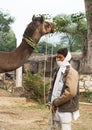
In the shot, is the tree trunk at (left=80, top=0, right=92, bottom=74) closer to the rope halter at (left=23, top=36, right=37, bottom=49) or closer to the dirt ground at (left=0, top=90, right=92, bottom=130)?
the dirt ground at (left=0, top=90, right=92, bottom=130)

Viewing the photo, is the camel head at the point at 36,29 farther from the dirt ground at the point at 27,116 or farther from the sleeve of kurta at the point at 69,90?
the sleeve of kurta at the point at 69,90

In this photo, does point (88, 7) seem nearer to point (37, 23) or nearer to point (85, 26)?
point (85, 26)

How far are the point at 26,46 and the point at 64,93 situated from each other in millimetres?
2503

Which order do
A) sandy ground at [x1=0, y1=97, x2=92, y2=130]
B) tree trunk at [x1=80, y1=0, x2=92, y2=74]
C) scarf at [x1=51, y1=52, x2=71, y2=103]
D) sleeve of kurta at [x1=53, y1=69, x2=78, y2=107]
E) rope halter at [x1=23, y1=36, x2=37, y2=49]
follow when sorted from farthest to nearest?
tree trunk at [x1=80, y1=0, x2=92, y2=74] < sandy ground at [x1=0, y1=97, x2=92, y2=130] < rope halter at [x1=23, y1=36, x2=37, y2=49] < scarf at [x1=51, y1=52, x2=71, y2=103] < sleeve of kurta at [x1=53, y1=69, x2=78, y2=107]

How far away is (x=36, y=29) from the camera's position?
26.8ft

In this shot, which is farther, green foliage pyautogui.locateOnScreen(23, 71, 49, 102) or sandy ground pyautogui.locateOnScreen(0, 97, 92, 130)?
green foliage pyautogui.locateOnScreen(23, 71, 49, 102)

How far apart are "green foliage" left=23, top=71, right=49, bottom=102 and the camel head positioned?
5.35m

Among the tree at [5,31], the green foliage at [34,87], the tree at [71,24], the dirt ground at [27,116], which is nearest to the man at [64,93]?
the dirt ground at [27,116]

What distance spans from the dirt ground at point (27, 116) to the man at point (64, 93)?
162 centimetres

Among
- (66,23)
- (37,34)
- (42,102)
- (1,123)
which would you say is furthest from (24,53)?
(66,23)

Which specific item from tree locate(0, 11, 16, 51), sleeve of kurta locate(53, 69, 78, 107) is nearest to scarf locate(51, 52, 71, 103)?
sleeve of kurta locate(53, 69, 78, 107)

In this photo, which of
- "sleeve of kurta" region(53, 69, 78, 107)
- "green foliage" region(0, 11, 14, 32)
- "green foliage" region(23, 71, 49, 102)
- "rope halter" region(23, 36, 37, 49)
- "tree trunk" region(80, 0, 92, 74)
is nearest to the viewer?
"sleeve of kurta" region(53, 69, 78, 107)

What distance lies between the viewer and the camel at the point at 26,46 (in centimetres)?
814

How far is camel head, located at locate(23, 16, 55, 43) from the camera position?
8.14m
